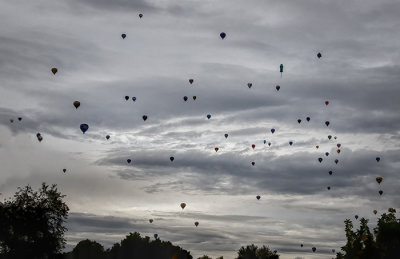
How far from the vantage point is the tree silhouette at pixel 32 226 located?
7588cm

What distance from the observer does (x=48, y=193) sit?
266 feet

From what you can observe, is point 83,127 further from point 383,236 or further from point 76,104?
point 383,236

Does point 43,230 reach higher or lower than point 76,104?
lower

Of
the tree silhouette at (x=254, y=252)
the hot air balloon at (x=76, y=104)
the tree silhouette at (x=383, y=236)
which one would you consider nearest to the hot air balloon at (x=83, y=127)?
the hot air balloon at (x=76, y=104)

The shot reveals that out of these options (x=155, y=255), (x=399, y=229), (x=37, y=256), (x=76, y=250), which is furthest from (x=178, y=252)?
(x=399, y=229)

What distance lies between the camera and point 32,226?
7738 cm

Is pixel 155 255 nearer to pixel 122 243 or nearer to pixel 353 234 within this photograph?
pixel 122 243

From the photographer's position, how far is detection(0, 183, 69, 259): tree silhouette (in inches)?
2987

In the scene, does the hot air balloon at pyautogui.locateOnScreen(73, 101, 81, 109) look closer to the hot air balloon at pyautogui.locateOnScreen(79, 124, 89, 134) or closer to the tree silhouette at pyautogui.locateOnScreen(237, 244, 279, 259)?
the hot air balloon at pyautogui.locateOnScreen(79, 124, 89, 134)

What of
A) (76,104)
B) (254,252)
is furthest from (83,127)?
(254,252)

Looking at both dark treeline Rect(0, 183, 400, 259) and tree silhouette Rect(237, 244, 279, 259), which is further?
tree silhouette Rect(237, 244, 279, 259)

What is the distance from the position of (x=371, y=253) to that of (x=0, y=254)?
47084mm

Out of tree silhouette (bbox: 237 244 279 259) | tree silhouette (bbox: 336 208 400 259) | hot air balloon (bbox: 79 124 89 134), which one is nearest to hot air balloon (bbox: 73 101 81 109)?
hot air balloon (bbox: 79 124 89 134)

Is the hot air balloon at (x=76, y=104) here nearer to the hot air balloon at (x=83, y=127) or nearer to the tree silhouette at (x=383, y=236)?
the hot air balloon at (x=83, y=127)
